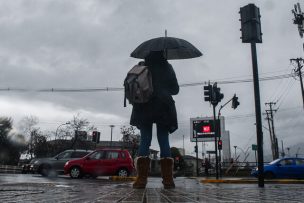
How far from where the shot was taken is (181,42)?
5652mm

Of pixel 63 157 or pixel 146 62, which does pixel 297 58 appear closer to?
pixel 63 157

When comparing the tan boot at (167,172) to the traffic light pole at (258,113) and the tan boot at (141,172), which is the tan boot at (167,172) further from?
the traffic light pole at (258,113)

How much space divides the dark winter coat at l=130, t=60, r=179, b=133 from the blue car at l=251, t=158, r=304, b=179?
15.7 m

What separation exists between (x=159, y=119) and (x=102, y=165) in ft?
39.6

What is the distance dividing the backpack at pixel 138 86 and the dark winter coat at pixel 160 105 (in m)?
0.25

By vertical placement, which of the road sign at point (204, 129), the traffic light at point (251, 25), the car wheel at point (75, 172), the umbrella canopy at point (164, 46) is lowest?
the car wheel at point (75, 172)

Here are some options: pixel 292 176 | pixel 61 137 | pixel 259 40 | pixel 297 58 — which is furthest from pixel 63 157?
pixel 61 137

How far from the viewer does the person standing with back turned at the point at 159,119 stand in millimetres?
5188

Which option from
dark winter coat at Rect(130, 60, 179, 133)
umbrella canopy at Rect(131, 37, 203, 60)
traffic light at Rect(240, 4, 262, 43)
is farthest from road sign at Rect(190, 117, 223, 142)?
dark winter coat at Rect(130, 60, 179, 133)

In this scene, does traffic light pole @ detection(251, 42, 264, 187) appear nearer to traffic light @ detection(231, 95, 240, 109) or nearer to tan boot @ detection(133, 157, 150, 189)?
tan boot @ detection(133, 157, 150, 189)

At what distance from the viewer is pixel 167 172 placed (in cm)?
511

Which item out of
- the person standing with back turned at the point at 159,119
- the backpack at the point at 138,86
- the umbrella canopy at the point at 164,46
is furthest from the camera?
the umbrella canopy at the point at 164,46

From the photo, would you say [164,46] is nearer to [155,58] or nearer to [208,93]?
[155,58]

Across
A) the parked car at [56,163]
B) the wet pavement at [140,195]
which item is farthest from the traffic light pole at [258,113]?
the parked car at [56,163]
